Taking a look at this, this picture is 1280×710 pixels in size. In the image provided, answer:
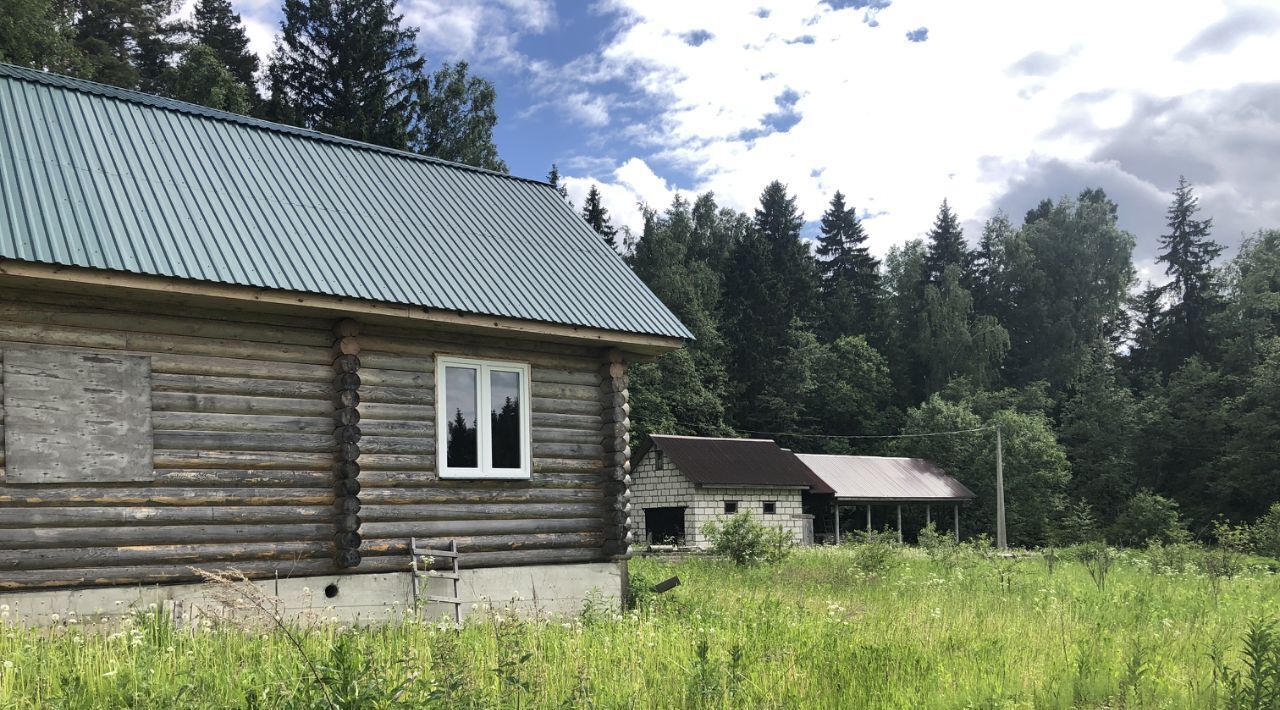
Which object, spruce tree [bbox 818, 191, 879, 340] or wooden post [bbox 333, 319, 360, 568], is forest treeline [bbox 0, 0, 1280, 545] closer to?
spruce tree [bbox 818, 191, 879, 340]

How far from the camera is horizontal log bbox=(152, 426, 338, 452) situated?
37.5 feet

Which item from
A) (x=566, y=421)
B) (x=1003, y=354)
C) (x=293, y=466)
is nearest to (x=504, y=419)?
(x=566, y=421)

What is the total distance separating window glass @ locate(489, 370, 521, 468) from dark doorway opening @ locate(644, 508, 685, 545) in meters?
26.4

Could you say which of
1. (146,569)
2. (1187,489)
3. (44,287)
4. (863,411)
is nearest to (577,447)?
(146,569)

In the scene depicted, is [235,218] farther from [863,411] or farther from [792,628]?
[863,411]

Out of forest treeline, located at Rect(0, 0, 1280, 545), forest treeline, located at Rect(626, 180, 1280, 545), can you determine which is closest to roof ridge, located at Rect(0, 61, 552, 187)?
forest treeline, located at Rect(0, 0, 1280, 545)

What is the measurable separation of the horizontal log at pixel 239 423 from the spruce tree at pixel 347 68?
112 ft

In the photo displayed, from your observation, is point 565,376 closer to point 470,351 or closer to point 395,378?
point 470,351

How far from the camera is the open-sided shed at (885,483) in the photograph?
46500mm

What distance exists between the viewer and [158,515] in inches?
444

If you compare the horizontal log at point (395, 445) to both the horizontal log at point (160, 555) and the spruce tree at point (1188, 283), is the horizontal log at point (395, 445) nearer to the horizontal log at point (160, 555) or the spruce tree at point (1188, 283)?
the horizontal log at point (160, 555)

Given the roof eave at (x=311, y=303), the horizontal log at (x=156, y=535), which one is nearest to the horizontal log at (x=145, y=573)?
the horizontal log at (x=156, y=535)

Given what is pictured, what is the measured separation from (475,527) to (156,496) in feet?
13.0

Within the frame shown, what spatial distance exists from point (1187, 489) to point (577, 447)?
50157mm
